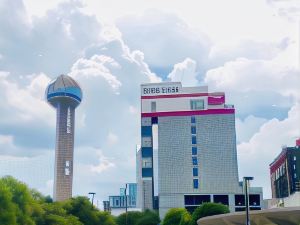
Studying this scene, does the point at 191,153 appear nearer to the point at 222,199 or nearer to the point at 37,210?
the point at 222,199

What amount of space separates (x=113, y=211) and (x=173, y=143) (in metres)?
36.7

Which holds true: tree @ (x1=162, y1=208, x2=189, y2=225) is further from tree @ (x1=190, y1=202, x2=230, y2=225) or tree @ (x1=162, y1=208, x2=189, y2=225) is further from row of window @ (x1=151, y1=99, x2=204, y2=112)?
row of window @ (x1=151, y1=99, x2=204, y2=112)

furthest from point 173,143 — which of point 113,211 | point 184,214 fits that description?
point 184,214

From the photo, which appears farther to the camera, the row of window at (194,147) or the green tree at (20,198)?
the row of window at (194,147)

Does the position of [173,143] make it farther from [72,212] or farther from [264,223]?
[264,223]

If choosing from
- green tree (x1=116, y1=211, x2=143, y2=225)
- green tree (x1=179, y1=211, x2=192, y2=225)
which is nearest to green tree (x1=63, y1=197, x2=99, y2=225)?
green tree (x1=179, y1=211, x2=192, y2=225)

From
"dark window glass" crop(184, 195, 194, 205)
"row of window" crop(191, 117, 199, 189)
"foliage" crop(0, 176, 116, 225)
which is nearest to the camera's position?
"foliage" crop(0, 176, 116, 225)

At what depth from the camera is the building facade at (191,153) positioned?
148000 millimetres

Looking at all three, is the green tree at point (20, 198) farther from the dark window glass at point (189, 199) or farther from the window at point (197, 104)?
the window at point (197, 104)

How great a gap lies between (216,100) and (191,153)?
18035mm

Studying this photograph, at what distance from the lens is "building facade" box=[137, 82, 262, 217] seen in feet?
486

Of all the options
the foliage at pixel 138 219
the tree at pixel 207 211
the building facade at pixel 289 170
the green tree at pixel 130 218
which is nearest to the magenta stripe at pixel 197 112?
the building facade at pixel 289 170

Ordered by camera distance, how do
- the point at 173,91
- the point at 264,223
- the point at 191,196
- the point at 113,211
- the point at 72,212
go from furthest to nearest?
1. the point at 113,211
2. the point at 173,91
3. the point at 191,196
4. the point at 72,212
5. the point at 264,223

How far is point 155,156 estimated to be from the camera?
511 ft
